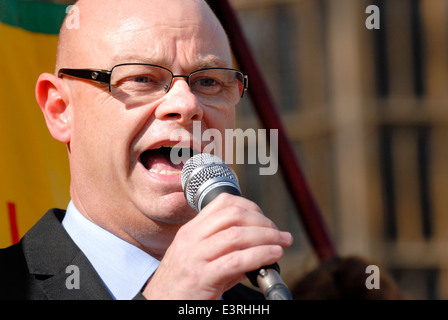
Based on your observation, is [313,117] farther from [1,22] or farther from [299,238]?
[1,22]

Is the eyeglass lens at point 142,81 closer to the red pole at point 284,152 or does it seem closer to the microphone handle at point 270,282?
the microphone handle at point 270,282

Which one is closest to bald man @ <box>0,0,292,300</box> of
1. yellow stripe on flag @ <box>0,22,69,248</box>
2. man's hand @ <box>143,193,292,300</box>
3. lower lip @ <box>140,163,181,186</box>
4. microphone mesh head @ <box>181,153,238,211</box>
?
lower lip @ <box>140,163,181,186</box>

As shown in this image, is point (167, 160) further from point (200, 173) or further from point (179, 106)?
point (200, 173)

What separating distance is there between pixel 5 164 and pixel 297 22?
2104cm

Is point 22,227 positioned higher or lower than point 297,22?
lower

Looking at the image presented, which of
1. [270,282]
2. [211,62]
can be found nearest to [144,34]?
[211,62]

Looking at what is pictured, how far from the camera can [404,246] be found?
22469mm

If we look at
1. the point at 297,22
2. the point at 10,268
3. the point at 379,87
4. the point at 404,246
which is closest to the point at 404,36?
the point at 379,87

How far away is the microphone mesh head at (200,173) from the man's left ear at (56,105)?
697 millimetres

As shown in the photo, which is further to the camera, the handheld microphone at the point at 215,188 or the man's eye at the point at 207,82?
the man's eye at the point at 207,82

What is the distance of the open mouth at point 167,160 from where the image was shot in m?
2.79

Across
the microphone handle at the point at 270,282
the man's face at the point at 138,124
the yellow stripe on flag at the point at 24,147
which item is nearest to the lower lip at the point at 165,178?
the man's face at the point at 138,124

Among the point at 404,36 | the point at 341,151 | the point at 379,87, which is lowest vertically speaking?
the point at 341,151

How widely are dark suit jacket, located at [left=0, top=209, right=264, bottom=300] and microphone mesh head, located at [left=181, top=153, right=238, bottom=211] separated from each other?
0.50 meters
